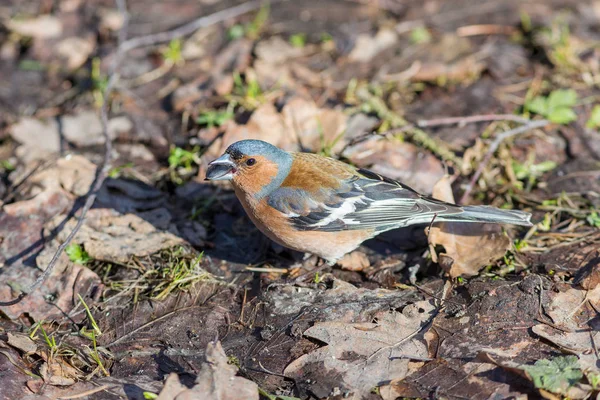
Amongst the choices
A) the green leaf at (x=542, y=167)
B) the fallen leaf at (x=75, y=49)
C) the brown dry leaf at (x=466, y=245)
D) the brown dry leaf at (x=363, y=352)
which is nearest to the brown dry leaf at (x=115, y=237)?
the brown dry leaf at (x=363, y=352)

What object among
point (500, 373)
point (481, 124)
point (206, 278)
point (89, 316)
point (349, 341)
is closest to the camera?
point (500, 373)

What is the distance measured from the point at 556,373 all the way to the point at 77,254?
372 cm

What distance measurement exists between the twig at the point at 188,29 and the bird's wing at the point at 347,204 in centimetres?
371

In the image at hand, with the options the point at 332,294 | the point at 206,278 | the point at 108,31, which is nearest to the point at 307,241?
the point at 332,294

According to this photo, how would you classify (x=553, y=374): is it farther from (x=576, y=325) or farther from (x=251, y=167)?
(x=251, y=167)

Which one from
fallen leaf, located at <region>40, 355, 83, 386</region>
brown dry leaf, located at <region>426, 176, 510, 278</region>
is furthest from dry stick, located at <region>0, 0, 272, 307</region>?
brown dry leaf, located at <region>426, 176, 510, 278</region>

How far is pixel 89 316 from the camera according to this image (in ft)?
16.0

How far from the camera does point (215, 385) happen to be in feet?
13.0

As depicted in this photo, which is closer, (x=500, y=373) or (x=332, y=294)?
(x=500, y=373)

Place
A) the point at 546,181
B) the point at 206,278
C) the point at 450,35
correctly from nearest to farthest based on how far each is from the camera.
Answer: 1. the point at 206,278
2. the point at 546,181
3. the point at 450,35

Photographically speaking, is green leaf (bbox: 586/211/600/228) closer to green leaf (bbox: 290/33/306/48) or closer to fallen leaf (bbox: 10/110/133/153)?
green leaf (bbox: 290/33/306/48)

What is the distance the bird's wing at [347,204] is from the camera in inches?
201

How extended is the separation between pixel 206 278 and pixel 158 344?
73 centimetres

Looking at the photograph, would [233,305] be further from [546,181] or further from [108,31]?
[108,31]
